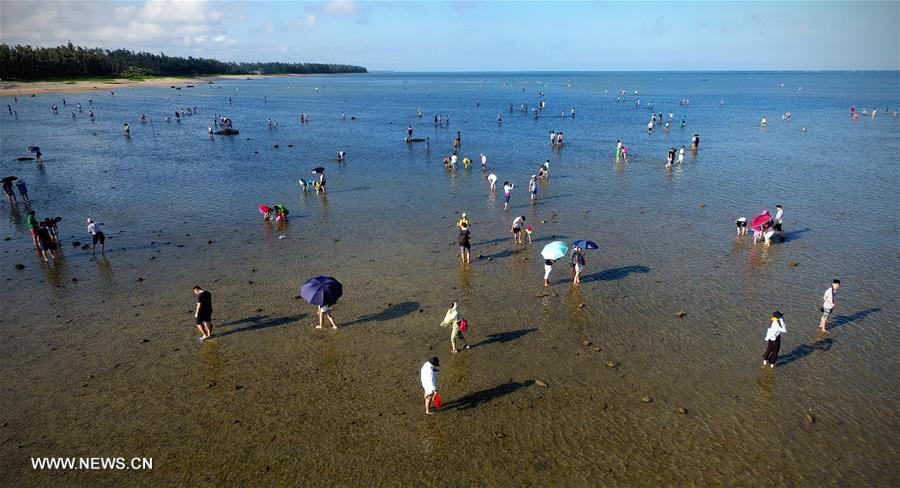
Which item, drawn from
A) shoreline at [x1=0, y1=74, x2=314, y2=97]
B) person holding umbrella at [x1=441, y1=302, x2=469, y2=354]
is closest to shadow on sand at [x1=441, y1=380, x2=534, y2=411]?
person holding umbrella at [x1=441, y1=302, x2=469, y2=354]

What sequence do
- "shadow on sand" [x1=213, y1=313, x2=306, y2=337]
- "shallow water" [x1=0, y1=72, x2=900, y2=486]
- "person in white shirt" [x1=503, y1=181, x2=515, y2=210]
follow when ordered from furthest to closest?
"person in white shirt" [x1=503, y1=181, x2=515, y2=210] → "shadow on sand" [x1=213, y1=313, x2=306, y2=337] → "shallow water" [x1=0, y1=72, x2=900, y2=486]

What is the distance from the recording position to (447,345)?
1505 centimetres

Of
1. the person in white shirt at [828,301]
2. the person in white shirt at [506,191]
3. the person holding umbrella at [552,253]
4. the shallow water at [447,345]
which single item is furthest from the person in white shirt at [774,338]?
the person in white shirt at [506,191]

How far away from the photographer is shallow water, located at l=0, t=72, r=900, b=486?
10969 millimetres

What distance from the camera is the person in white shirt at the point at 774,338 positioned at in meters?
13.2

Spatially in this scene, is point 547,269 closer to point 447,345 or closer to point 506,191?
point 447,345

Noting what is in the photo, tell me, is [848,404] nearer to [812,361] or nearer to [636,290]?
[812,361]

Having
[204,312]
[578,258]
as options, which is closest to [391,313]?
[204,312]

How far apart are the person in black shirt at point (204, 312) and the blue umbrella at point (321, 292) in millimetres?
2908

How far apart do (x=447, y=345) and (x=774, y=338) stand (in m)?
9.20

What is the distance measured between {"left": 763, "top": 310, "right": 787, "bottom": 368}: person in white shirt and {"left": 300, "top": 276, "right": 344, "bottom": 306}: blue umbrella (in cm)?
1262

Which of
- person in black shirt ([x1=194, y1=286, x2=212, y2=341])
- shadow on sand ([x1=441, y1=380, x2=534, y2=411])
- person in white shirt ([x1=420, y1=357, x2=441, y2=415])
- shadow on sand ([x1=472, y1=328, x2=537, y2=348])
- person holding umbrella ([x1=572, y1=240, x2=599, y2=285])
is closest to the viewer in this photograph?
person in white shirt ([x1=420, y1=357, x2=441, y2=415])

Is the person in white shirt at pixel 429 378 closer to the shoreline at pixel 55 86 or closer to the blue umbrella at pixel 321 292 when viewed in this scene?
the blue umbrella at pixel 321 292

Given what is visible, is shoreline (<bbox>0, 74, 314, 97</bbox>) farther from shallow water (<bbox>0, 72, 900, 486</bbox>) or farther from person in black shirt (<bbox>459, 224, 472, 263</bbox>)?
person in black shirt (<bbox>459, 224, 472, 263</bbox>)
